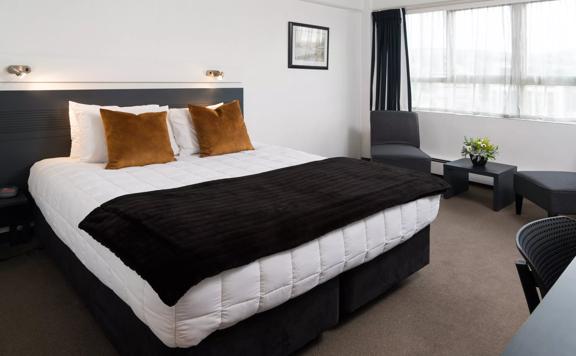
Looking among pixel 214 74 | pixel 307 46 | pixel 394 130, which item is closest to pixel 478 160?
pixel 394 130

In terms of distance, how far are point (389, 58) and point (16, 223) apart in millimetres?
4316

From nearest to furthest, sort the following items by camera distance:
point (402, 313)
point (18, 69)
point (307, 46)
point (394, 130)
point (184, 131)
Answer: point (402, 313) < point (18, 69) < point (184, 131) < point (307, 46) < point (394, 130)

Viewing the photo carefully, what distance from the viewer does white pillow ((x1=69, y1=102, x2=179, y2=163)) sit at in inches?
116

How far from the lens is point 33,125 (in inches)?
120

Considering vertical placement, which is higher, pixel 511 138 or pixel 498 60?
pixel 498 60

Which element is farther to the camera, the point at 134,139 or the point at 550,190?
the point at 550,190

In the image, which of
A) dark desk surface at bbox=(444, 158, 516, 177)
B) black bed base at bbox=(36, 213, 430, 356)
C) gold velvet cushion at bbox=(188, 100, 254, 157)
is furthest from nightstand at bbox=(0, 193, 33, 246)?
dark desk surface at bbox=(444, 158, 516, 177)

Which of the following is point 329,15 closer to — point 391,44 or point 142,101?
point 391,44

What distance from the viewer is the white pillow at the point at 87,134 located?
2.95m

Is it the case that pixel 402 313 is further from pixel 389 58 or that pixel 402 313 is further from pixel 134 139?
pixel 389 58

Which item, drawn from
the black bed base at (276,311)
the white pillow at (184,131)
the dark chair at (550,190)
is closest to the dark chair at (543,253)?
the black bed base at (276,311)

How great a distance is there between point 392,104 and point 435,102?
51cm

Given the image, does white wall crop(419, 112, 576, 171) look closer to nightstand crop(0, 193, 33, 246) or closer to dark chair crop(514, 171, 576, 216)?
dark chair crop(514, 171, 576, 216)

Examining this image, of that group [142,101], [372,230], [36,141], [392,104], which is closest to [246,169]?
[372,230]
